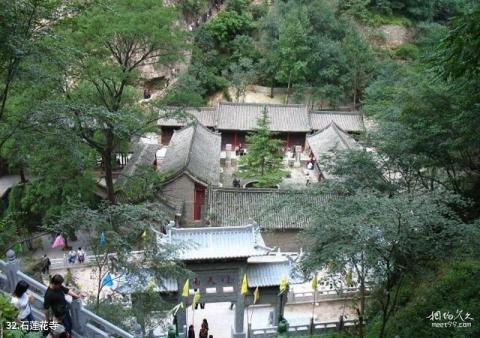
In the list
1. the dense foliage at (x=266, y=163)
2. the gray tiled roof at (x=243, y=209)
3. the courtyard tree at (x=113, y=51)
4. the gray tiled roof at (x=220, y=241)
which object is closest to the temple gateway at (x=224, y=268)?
the gray tiled roof at (x=220, y=241)

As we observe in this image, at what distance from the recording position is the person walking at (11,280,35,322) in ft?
22.7

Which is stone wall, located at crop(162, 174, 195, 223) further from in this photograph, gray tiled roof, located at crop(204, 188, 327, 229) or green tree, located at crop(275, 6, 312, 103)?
green tree, located at crop(275, 6, 312, 103)

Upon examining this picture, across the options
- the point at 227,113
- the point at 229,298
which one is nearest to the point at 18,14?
the point at 229,298

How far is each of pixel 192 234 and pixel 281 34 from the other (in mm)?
27155

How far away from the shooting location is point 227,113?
3512 centimetres

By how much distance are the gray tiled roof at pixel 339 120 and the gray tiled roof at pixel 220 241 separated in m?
21.8

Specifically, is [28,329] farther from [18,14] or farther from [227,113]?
[227,113]

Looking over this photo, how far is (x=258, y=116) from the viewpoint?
34625mm

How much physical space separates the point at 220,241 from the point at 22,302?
26.0 ft

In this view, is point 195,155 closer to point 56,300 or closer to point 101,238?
point 101,238

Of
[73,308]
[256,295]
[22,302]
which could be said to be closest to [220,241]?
[256,295]

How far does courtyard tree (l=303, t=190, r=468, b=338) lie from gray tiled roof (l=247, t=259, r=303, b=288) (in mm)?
5191

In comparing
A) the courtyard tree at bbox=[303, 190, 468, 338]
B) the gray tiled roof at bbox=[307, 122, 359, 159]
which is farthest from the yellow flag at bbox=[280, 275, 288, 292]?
the gray tiled roof at bbox=[307, 122, 359, 159]

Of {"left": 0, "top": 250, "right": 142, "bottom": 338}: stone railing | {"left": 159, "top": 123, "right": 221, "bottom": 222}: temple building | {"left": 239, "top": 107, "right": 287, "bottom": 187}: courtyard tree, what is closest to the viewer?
{"left": 0, "top": 250, "right": 142, "bottom": 338}: stone railing
